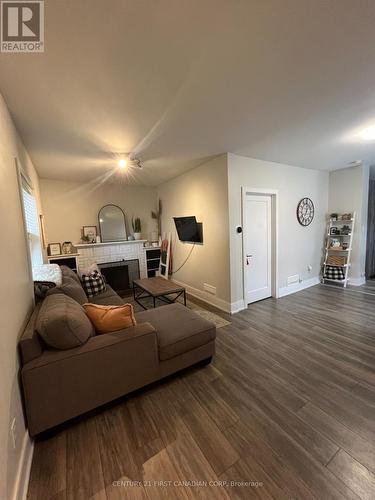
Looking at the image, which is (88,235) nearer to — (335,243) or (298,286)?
(298,286)

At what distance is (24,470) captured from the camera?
1.18 m

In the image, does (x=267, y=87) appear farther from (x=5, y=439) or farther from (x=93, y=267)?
(x=93, y=267)

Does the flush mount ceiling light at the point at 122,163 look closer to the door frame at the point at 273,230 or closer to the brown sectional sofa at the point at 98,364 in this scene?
the door frame at the point at 273,230

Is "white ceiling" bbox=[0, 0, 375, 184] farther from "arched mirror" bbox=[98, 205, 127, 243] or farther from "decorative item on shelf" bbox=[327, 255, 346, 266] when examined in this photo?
"decorative item on shelf" bbox=[327, 255, 346, 266]

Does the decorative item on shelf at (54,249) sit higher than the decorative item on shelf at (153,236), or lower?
lower

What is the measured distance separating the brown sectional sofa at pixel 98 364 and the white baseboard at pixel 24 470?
0.26 feet

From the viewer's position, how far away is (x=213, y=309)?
140 inches

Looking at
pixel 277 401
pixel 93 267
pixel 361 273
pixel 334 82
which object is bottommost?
pixel 277 401

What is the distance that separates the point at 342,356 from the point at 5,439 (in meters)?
2.81

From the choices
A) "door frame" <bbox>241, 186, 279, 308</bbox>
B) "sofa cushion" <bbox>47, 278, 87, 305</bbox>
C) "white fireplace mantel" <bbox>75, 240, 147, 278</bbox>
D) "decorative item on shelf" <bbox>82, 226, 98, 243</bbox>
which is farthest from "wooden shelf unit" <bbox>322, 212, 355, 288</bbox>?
"decorative item on shelf" <bbox>82, 226, 98, 243</bbox>

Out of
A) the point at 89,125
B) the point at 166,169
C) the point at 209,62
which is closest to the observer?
the point at 209,62

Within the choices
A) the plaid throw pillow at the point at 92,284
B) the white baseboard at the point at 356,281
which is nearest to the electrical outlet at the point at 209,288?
the plaid throw pillow at the point at 92,284

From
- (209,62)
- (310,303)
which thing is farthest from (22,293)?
(310,303)

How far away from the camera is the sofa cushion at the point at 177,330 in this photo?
72.7 inches
